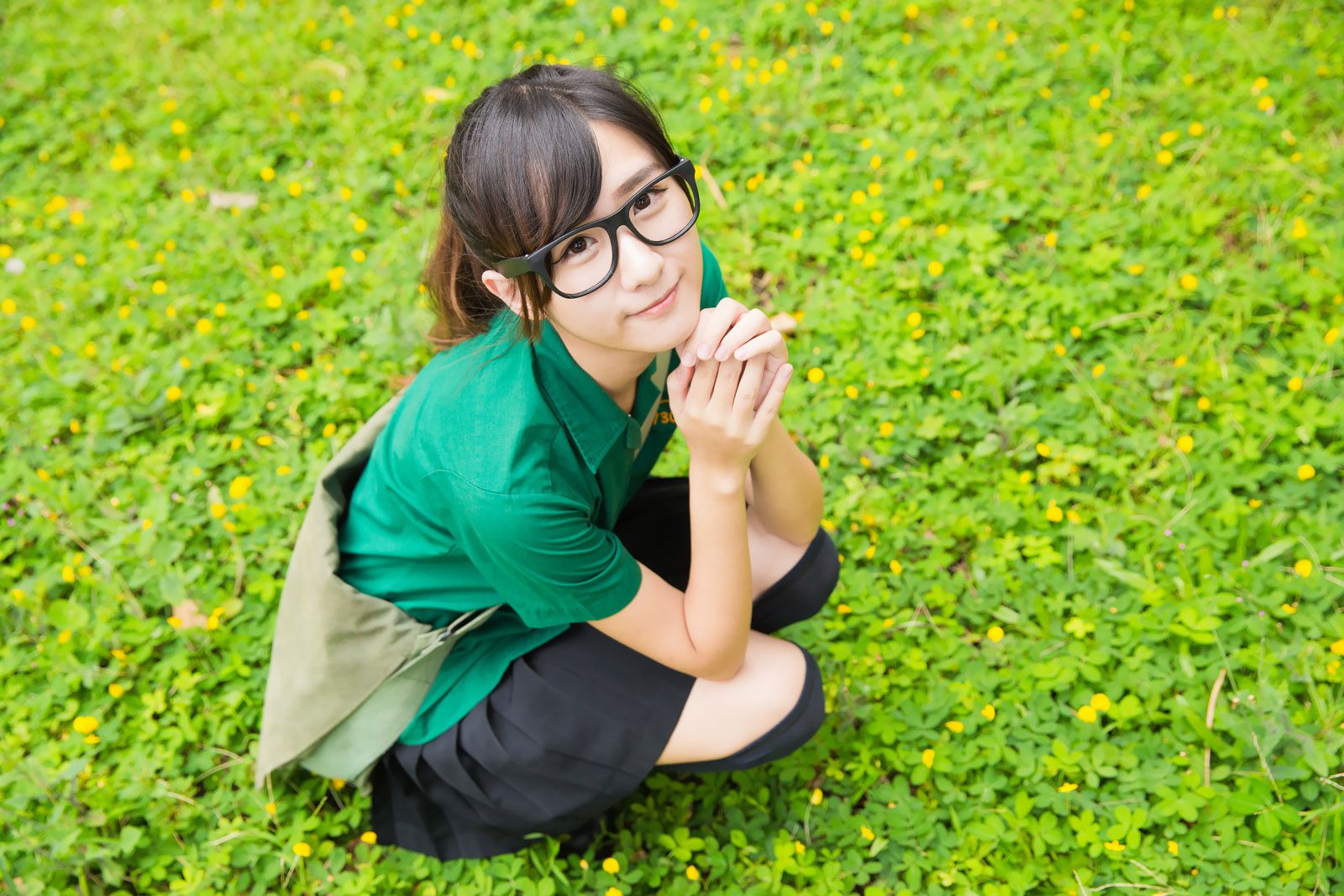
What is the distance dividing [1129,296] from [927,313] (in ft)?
1.89

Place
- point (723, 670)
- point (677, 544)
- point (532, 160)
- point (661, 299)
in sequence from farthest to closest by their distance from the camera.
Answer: point (677, 544) → point (723, 670) → point (661, 299) → point (532, 160)

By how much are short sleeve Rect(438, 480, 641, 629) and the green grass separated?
2.48 ft

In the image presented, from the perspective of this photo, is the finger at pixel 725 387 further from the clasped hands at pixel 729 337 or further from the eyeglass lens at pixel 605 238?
the eyeglass lens at pixel 605 238

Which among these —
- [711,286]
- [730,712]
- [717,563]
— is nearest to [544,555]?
[717,563]

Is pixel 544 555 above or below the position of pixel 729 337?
below

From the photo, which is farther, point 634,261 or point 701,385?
point 701,385

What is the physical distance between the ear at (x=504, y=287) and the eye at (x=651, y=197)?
0.22m

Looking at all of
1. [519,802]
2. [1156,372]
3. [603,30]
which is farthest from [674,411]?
[603,30]

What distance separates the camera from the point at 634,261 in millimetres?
1452

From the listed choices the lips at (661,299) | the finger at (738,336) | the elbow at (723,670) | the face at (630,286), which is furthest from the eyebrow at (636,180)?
the elbow at (723,670)

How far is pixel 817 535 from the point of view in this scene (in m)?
2.21

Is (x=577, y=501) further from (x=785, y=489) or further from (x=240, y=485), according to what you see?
(x=240, y=485)

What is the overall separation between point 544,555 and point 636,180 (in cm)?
60

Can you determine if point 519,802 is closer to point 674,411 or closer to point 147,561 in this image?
point 674,411
